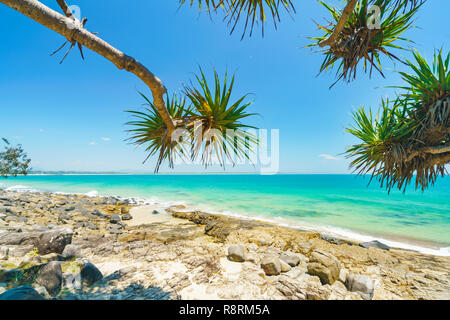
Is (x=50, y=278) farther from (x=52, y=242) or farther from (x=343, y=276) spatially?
(x=343, y=276)

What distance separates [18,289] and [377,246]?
718 centimetres

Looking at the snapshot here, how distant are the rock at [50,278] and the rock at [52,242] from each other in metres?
1.05

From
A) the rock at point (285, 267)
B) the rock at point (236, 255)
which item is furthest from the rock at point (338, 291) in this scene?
the rock at point (236, 255)

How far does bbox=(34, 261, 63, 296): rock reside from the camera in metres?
2.06

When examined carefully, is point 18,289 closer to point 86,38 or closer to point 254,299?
point 86,38

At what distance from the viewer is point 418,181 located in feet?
11.9

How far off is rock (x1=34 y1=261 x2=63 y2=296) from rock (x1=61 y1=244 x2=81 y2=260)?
3.08ft

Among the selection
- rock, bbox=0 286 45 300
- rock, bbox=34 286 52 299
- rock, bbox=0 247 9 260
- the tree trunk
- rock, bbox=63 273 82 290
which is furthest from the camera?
rock, bbox=0 247 9 260

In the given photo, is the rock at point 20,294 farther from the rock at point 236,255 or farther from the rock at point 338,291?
the rock at point 338,291

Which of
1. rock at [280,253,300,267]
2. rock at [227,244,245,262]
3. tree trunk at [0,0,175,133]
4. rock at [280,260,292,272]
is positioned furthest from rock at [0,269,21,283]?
rock at [280,253,300,267]

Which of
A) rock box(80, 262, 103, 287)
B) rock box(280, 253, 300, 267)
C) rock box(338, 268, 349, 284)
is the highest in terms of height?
rock box(80, 262, 103, 287)

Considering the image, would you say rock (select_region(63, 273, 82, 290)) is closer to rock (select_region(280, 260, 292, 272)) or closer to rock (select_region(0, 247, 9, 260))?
rock (select_region(0, 247, 9, 260))

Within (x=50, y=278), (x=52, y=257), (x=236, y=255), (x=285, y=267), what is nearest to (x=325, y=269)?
(x=285, y=267)
